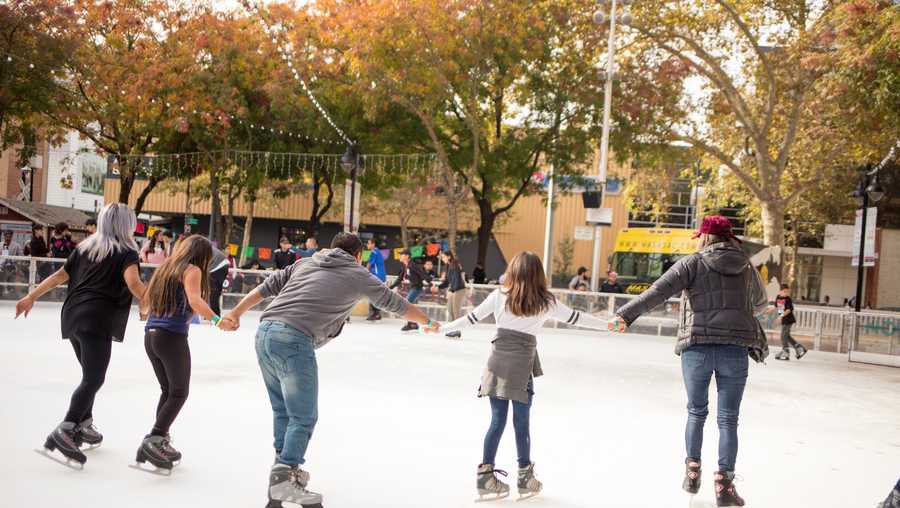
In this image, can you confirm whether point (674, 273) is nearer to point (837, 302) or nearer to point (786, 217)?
point (786, 217)

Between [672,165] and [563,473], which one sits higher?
[672,165]

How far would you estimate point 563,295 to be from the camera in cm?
1938

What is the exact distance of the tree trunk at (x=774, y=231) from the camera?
2330 centimetres

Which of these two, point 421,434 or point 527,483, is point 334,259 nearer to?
point 527,483

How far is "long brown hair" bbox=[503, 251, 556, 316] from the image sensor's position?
514cm

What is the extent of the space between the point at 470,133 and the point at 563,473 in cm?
2200

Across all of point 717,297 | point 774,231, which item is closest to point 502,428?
point 717,297

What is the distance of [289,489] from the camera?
457cm

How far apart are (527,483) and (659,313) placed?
15.0 metres

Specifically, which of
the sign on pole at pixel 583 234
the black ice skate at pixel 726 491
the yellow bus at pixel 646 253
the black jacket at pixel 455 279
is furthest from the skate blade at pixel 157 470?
the yellow bus at pixel 646 253

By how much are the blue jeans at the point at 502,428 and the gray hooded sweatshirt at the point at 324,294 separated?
852 mm

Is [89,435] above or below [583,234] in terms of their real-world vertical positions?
below

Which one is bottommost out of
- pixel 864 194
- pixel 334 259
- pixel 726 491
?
pixel 726 491

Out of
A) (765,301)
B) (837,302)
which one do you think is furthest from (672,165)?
(837,302)
